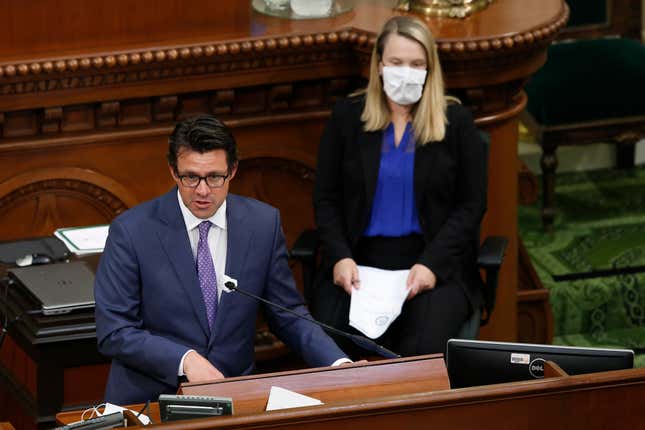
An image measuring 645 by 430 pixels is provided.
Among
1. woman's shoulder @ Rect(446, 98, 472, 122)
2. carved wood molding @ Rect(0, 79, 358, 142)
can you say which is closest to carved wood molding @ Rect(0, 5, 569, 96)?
carved wood molding @ Rect(0, 79, 358, 142)

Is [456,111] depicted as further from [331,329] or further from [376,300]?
[331,329]

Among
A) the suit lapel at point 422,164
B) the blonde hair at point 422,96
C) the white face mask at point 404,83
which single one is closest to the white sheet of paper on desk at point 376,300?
the suit lapel at point 422,164

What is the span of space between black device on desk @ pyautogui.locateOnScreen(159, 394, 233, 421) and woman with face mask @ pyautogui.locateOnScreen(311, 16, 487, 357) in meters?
1.70

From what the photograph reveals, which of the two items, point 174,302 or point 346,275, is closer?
point 174,302

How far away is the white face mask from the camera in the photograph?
5023 millimetres

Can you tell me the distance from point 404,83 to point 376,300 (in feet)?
2.36

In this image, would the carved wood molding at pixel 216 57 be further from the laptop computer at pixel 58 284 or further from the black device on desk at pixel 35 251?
the laptop computer at pixel 58 284

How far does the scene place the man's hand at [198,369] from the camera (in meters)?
3.99

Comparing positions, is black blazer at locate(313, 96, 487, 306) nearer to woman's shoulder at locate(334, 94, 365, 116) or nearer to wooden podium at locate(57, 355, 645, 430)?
woman's shoulder at locate(334, 94, 365, 116)

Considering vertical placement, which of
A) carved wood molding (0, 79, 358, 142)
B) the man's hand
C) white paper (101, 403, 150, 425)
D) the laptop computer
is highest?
carved wood molding (0, 79, 358, 142)

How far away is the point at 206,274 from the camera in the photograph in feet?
14.0

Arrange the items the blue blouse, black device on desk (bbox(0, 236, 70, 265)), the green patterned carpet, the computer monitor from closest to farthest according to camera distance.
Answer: the computer monitor, black device on desk (bbox(0, 236, 70, 265)), the blue blouse, the green patterned carpet

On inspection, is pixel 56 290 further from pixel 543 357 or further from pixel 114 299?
pixel 543 357

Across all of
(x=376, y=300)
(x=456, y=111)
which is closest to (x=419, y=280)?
(x=376, y=300)
